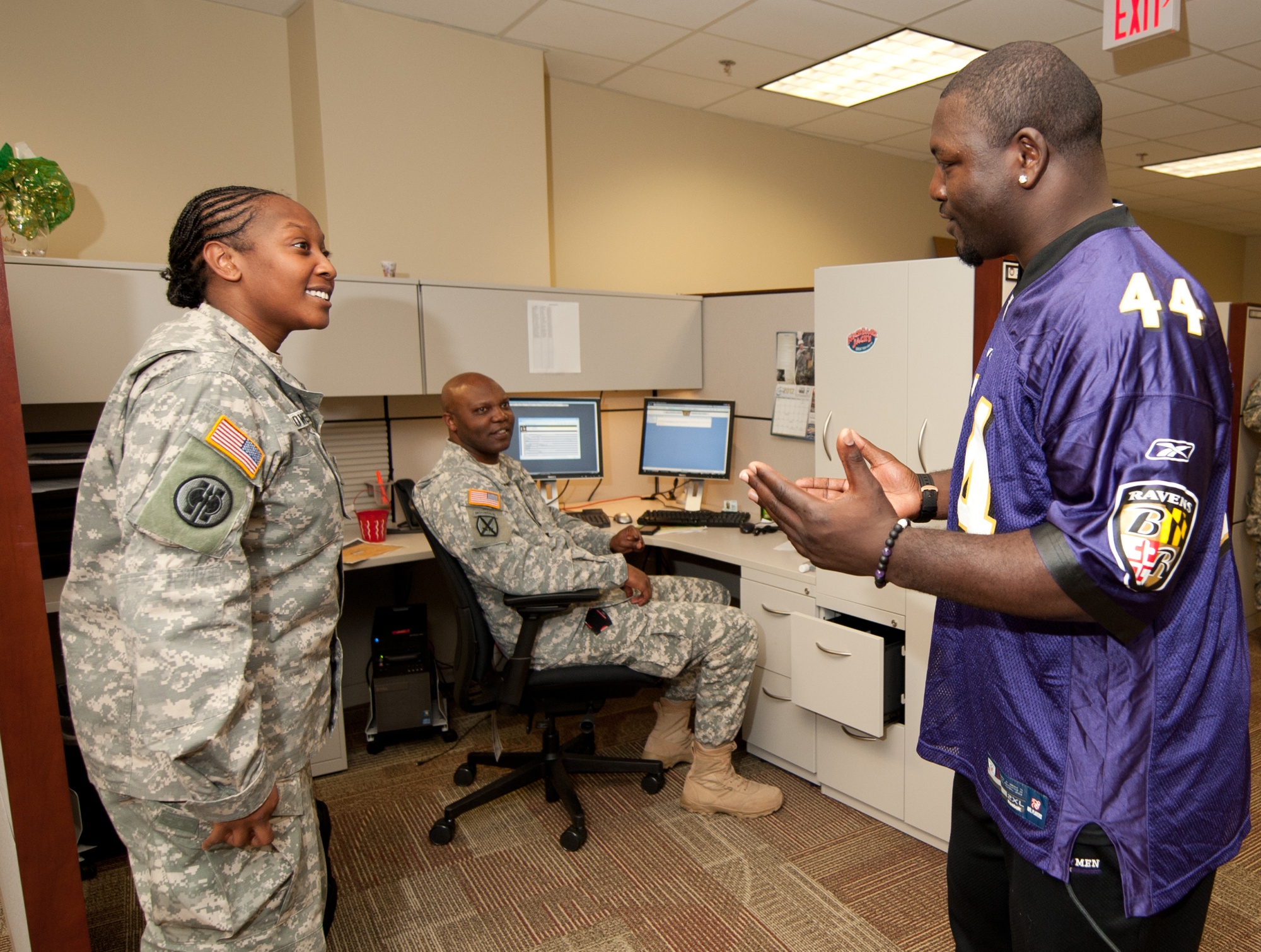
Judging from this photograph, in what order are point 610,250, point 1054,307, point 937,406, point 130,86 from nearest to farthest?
point 1054,307, point 937,406, point 130,86, point 610,250

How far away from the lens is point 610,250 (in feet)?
13.2

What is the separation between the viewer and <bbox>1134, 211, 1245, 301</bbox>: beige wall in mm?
7492

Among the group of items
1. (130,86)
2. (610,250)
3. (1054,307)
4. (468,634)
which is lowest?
(468,634)

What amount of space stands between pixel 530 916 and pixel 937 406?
1503mm

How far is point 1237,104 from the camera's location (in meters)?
4.39

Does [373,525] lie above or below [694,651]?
above

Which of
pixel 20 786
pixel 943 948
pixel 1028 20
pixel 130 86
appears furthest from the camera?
pixel 1028 20

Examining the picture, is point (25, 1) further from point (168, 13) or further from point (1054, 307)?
point (1054, 307)

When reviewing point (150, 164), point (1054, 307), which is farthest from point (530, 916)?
point (150, 164)

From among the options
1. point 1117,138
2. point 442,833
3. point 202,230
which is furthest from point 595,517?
point 1117,138

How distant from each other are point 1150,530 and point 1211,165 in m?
6.62

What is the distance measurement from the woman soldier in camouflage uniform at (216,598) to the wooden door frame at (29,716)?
0.19 meters

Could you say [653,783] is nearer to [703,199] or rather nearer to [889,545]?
[889,545]

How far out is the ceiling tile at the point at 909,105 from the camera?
4.05 m
